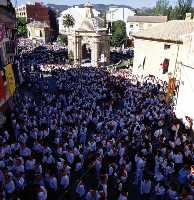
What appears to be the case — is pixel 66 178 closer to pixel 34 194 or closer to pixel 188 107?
pixel 34 194

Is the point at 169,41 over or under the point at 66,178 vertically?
over

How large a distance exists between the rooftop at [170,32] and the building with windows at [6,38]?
49.8ft

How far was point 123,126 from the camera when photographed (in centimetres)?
1908

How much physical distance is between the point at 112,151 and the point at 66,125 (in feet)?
14.7

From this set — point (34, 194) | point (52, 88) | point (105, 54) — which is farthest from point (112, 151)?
point (105, 54)

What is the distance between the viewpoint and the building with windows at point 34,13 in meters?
92.1

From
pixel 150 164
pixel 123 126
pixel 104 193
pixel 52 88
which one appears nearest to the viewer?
pixel 104 193

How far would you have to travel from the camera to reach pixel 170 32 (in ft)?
123

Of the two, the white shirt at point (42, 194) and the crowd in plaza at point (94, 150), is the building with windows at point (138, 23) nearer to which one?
the crowd in plaza at point (94, 150)

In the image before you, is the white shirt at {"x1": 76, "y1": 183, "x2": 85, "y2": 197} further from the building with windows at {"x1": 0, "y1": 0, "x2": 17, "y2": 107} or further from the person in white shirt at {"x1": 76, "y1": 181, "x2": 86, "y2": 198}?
the building with windows at {"x1": 0, "y1": 0, "x2": 17, "y2": 107}

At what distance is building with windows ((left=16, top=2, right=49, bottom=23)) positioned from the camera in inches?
3625

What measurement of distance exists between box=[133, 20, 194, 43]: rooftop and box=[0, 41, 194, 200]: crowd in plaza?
41.5 ft

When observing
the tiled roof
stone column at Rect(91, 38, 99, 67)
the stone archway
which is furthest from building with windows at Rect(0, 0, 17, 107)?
the tiled roof

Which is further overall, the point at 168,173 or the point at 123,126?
the point at 123,126
